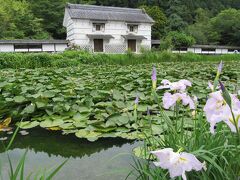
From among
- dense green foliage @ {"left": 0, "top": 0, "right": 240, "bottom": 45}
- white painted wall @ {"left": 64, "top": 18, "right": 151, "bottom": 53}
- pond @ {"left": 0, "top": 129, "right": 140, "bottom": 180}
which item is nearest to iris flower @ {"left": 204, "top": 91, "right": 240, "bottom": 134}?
pond @ {"left": 0, "top": 129, "right": 140, "bottom": 180}

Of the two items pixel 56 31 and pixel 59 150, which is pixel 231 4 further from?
pixel 59 150

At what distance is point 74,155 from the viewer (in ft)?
7.17

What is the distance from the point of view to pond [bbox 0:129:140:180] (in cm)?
185

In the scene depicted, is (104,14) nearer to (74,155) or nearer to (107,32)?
(107,32)

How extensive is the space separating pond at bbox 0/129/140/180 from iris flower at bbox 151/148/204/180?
0.94m

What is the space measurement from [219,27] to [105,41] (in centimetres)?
1816

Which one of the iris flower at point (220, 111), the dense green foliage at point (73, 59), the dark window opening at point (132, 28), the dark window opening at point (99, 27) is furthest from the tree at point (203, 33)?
the iris flower at point (220, 111)

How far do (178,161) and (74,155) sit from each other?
153 cm

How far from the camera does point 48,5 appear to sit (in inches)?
1310

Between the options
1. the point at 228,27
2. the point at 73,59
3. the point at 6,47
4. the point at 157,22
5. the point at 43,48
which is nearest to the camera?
the point at 73,59

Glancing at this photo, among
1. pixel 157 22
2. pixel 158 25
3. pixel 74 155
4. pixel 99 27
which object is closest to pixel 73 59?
pixel 74 155

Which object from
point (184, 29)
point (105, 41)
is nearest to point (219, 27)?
point (184, 29)

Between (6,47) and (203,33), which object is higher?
(203,33)

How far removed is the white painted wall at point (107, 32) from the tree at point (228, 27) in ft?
46.0
